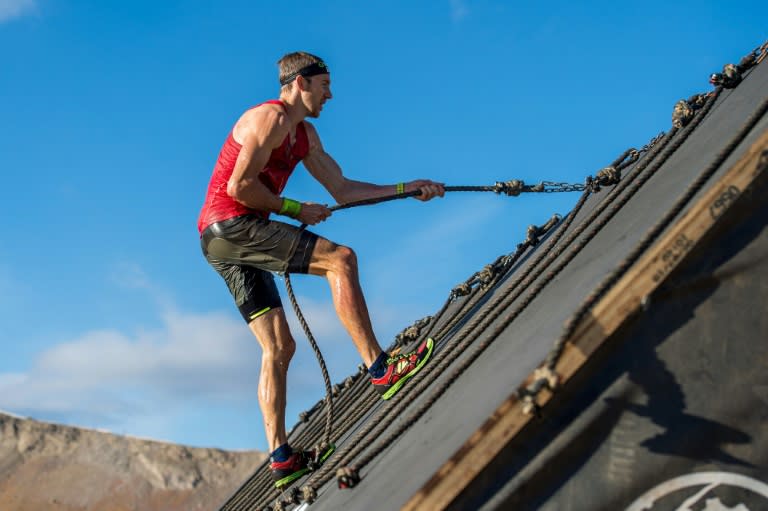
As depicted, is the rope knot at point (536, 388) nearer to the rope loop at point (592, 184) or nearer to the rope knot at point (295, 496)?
the rope knot at point (295, 496)

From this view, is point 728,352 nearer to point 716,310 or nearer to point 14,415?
point 716,310

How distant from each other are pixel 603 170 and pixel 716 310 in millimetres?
2477

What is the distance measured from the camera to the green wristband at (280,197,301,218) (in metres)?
4.14

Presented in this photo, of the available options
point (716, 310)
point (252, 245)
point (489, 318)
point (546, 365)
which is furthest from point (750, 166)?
point (252, 245)

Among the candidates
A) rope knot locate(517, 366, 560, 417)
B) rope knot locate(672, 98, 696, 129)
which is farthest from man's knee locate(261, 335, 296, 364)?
rope knot locate(517, 366, 560, 417)

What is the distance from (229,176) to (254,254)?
0.34m

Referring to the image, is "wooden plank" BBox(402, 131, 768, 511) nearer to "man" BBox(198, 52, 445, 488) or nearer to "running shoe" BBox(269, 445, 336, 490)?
"man" BBox(198, 52, 445, 488)

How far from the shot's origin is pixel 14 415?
20.0 metres

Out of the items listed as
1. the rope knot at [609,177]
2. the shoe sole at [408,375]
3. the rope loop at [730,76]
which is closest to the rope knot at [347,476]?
the shoe sole at [408,375]

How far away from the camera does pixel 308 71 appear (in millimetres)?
4219

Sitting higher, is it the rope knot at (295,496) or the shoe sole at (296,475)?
the shoe sole at (296,475)

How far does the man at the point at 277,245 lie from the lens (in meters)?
4.04

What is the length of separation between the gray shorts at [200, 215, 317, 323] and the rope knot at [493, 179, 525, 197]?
42.5 inches

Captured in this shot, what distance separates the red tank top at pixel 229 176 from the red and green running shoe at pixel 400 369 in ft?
2.61
